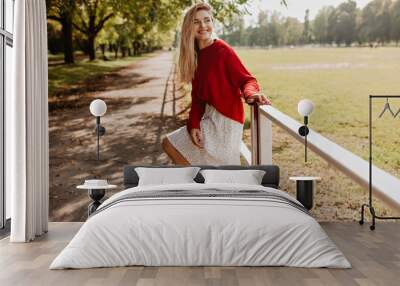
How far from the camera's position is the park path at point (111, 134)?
21.2 feet

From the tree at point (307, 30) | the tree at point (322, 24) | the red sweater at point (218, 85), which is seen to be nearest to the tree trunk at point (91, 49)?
the red sweater at point (218, 85)

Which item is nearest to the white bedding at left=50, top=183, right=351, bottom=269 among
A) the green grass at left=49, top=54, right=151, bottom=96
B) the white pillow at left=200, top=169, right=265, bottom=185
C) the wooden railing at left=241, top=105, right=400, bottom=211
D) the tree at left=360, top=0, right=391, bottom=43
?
the wooden railing at left=241, top=105, right=400, bottom=211

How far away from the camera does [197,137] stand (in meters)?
6.36

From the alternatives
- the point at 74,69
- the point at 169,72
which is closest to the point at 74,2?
the point at 74,69

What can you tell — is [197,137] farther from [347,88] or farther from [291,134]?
[347,88]

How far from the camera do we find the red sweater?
20.7 feet

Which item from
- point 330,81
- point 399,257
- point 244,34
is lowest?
point 399,257

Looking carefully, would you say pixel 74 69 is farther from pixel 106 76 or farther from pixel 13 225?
pixel 13 225

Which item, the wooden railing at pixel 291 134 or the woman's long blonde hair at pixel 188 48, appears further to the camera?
the woman's long blonde hair at pixel 188 48

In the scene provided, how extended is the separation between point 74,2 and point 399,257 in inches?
163

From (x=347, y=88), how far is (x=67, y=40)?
9.73 feet

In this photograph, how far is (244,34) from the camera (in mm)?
6676

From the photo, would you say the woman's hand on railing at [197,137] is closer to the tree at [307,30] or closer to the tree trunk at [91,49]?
the tree trunk at [91,49]

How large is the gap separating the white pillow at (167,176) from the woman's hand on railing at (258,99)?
92 centimetres
